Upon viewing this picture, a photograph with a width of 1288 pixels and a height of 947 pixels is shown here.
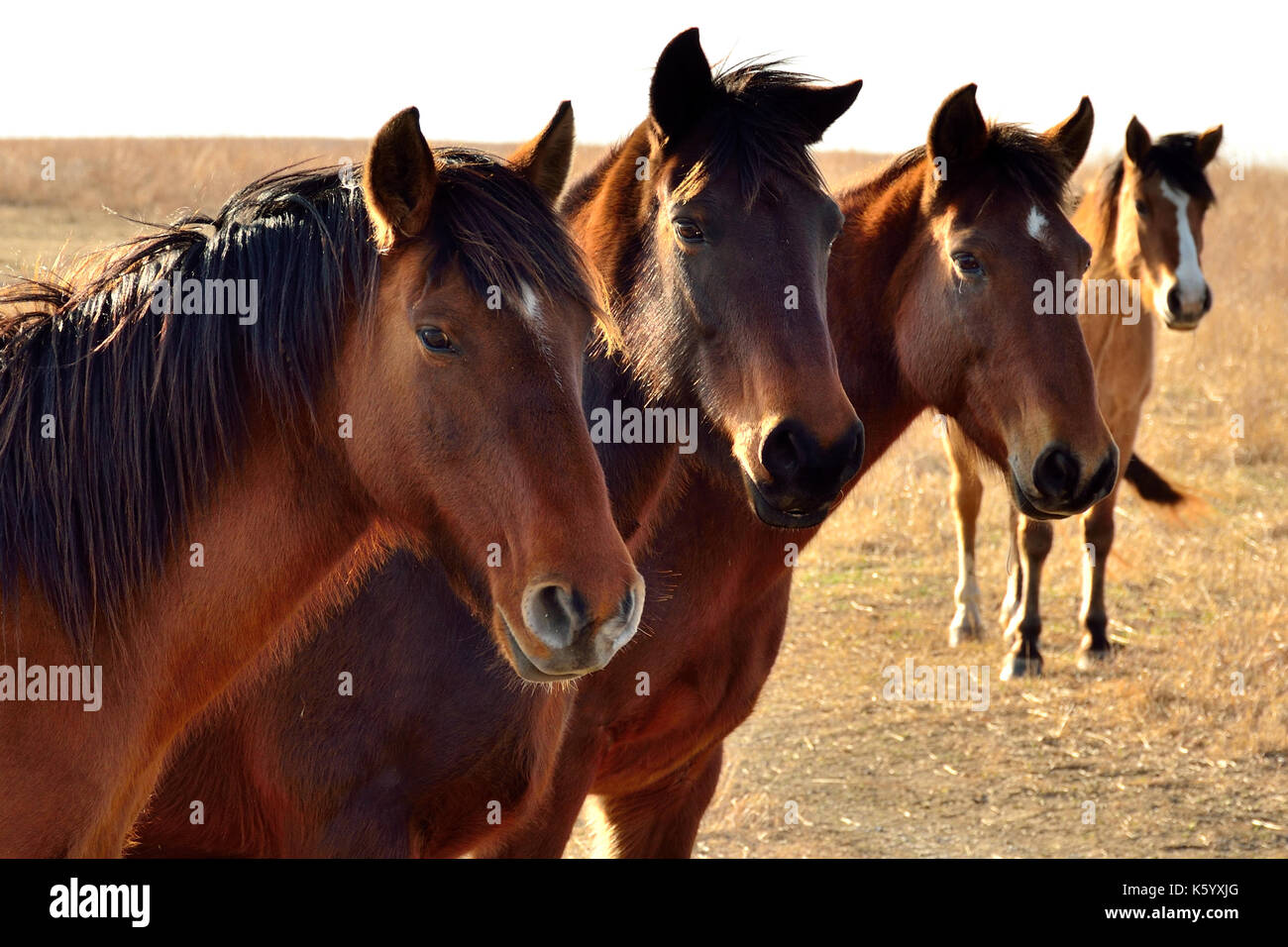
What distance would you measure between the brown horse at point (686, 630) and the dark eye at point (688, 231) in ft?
0.76

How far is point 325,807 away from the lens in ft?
9.73

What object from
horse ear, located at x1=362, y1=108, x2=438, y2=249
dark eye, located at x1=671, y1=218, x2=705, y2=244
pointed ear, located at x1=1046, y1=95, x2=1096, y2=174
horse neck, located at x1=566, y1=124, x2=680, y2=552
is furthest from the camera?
pointed ear, located at x1=1046, y1=95, x2=1096, y2=174

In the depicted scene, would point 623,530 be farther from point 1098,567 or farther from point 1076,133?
point 1098,567

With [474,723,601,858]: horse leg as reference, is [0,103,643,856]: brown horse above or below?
above

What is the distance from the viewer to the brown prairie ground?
18.1ft

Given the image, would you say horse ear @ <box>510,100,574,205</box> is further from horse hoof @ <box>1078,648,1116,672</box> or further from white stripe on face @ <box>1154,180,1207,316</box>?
white stripe on face @ <box>1154,180,1207,316</box>

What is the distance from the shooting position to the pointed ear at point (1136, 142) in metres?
7.78

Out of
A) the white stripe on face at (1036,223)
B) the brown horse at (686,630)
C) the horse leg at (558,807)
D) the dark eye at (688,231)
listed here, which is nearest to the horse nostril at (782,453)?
the brown horse at (686,630)

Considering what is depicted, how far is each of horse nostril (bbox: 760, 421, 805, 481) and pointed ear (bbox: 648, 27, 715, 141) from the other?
1052 mm

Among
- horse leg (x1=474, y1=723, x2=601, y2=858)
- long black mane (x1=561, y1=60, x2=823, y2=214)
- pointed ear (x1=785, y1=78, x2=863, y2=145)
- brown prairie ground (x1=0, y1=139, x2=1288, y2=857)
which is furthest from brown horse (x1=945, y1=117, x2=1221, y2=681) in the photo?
horse leg (x1=474, y1=723, x2=601, y2=858)

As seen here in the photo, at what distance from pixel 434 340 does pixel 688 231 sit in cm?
123

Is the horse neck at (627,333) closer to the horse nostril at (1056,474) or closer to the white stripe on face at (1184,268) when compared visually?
the horse nostril at (1056,474)

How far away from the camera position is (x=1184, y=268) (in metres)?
7.71
